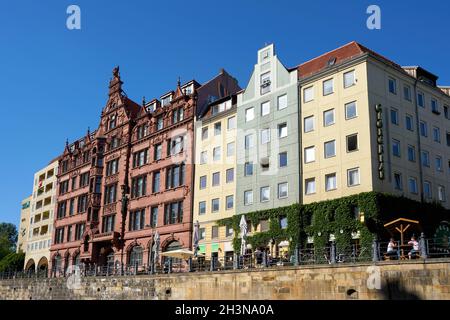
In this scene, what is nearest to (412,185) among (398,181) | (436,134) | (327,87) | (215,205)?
(398,181)

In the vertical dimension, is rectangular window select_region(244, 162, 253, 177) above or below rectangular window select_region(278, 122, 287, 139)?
below

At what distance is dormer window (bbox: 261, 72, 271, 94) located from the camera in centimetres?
5050

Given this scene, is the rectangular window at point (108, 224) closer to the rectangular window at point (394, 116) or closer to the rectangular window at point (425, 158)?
the rectangular window at point (394, 116)

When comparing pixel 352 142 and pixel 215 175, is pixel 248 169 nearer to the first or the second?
pixel 215 175

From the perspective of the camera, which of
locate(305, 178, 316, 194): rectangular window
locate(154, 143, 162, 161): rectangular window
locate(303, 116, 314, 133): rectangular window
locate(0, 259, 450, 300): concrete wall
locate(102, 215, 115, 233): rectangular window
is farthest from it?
locate(102, 215, 115, 233): rectangular window

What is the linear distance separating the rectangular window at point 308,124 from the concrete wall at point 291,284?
16118 millimetres

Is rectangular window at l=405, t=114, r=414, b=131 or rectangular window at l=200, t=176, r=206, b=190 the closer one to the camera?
rectangular window at l=405, t=114, r=414, b=131

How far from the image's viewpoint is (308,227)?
142 feet

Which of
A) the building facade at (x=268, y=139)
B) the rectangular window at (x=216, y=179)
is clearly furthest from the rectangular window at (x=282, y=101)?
the rectangular window at (x=216, y=179)

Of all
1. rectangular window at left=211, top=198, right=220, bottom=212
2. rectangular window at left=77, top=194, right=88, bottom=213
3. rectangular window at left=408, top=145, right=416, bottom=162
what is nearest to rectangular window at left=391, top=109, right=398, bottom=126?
rectangular window at left=408, top=145, right=416, bottom=162

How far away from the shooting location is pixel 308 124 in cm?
4609

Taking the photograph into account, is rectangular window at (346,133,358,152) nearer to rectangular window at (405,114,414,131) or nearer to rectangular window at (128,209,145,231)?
rectangular window at (405,114,414,131)

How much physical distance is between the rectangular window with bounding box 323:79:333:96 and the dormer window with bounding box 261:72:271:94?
6.37 m
